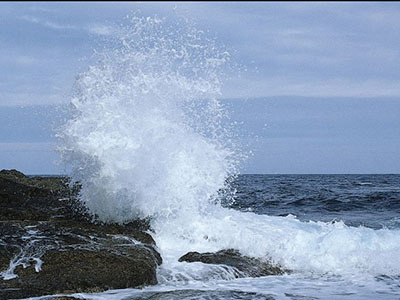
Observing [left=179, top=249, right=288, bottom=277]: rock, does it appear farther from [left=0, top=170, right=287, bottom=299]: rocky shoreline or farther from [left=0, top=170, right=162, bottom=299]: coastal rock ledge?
[left=0, top=170, right=162, bottom=299]: coastal rock ledge

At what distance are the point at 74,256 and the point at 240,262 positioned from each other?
2.31 m

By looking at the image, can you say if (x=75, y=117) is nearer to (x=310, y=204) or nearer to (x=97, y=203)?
(x=97, y=203)

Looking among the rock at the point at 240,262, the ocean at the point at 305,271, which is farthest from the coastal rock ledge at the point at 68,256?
the rock at the point at 240,262

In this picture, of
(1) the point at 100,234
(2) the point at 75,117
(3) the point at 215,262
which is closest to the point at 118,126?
(2) the point at 75,117

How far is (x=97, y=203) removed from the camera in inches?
323

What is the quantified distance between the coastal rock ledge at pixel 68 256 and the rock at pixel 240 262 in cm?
56

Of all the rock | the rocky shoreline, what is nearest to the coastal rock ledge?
the rocky shoreline

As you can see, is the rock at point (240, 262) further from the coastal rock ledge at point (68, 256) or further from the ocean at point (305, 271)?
the coastal rock ledge at point (68, 256)

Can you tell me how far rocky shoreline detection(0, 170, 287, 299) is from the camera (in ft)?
18.3

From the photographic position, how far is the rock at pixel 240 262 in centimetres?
697

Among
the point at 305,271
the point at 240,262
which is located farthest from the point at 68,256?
the point at 305,271

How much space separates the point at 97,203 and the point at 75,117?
144cm

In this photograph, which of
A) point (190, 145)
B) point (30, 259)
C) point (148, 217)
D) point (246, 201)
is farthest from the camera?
point (246, 201)

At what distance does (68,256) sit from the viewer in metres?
5.92
